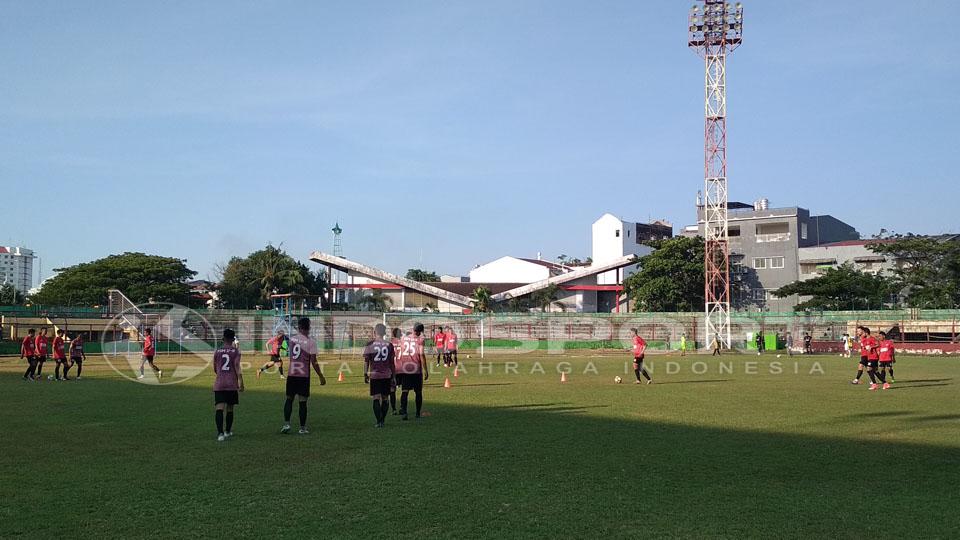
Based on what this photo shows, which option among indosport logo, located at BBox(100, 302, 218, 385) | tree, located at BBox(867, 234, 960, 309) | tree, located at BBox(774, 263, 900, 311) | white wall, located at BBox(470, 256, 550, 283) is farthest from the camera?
white wall, located at BBox(470, 256, 550, 283)

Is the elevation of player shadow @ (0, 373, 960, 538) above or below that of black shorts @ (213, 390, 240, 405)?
below

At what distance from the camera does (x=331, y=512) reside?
331 inches

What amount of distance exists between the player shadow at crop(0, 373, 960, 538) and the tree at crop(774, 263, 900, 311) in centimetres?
6274

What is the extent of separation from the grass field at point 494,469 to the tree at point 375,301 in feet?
249

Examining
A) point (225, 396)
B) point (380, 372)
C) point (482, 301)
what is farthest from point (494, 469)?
point (482, 301)

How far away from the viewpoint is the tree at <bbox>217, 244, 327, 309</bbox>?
8856 centimetres

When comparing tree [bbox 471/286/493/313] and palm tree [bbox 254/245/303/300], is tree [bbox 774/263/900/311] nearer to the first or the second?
tree [bbox 471/286/493/313]

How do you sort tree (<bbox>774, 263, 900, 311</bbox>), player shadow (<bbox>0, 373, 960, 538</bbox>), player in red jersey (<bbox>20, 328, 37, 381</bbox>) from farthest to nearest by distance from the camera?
tree (<bbox>774, 263, 900, 311</bbox>)
player in red jersey (<bbox>20, 328, 37, 381</bbox>)
player shadow (<bbox>0, 373, 960, 538</bbox>)

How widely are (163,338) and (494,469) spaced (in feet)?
162

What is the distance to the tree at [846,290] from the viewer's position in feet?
245

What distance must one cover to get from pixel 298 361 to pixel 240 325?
44.2 m

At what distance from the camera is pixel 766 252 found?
292ft

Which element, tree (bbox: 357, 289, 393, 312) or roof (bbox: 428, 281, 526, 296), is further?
roof (bbox: 428, 281, 526, 296)

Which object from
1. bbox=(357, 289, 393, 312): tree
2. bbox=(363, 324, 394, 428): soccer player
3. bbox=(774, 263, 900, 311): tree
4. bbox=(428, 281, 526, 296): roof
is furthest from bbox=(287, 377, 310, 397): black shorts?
bbox=(428, 281, 526, 296): roof
